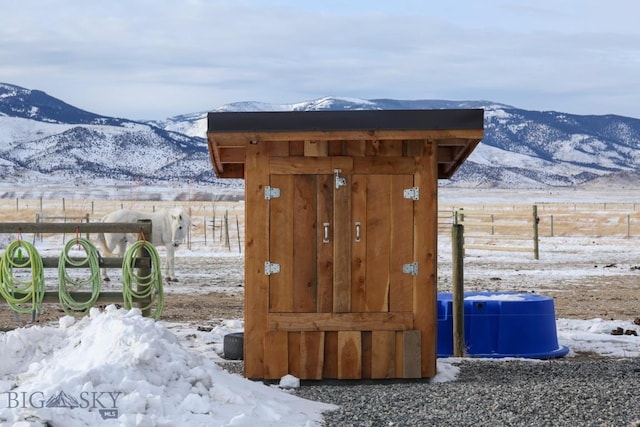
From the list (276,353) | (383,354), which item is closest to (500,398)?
(383,354)

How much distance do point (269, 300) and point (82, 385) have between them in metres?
2.61

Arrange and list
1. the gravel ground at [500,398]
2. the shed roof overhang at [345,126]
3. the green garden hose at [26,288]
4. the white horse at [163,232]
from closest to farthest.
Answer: the gravel ground at [500,398], the shed roof overhang at [345,126], the green garden hose at [26,288], the white horse at [163,232]

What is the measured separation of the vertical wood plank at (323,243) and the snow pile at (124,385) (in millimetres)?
1111

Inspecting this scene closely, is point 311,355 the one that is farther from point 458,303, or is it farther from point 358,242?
point 458,303

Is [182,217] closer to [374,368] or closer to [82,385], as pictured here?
[374,368]

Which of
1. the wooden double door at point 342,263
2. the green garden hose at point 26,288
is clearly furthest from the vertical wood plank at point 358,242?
the green garden hose at point 26,288

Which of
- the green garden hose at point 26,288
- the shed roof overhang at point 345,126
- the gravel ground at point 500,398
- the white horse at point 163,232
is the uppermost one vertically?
the shed roof overhang at point 345,126

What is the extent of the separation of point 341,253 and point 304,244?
346 mm

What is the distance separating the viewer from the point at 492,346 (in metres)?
10.0

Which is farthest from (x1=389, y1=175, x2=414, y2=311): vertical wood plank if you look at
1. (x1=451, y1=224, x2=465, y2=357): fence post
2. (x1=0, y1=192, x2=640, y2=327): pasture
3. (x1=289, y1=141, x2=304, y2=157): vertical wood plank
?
(x1=0, y1=192, x2=640, y2=327): pasture

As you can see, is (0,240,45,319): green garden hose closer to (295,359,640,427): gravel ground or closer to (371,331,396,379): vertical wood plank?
(295,359,640,427): gravel ground

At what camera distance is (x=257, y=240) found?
8.48 metres

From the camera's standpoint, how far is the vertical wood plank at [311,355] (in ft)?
27.8

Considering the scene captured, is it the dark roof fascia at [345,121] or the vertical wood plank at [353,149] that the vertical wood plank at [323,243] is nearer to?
the vertical wood plank at [353,149]
